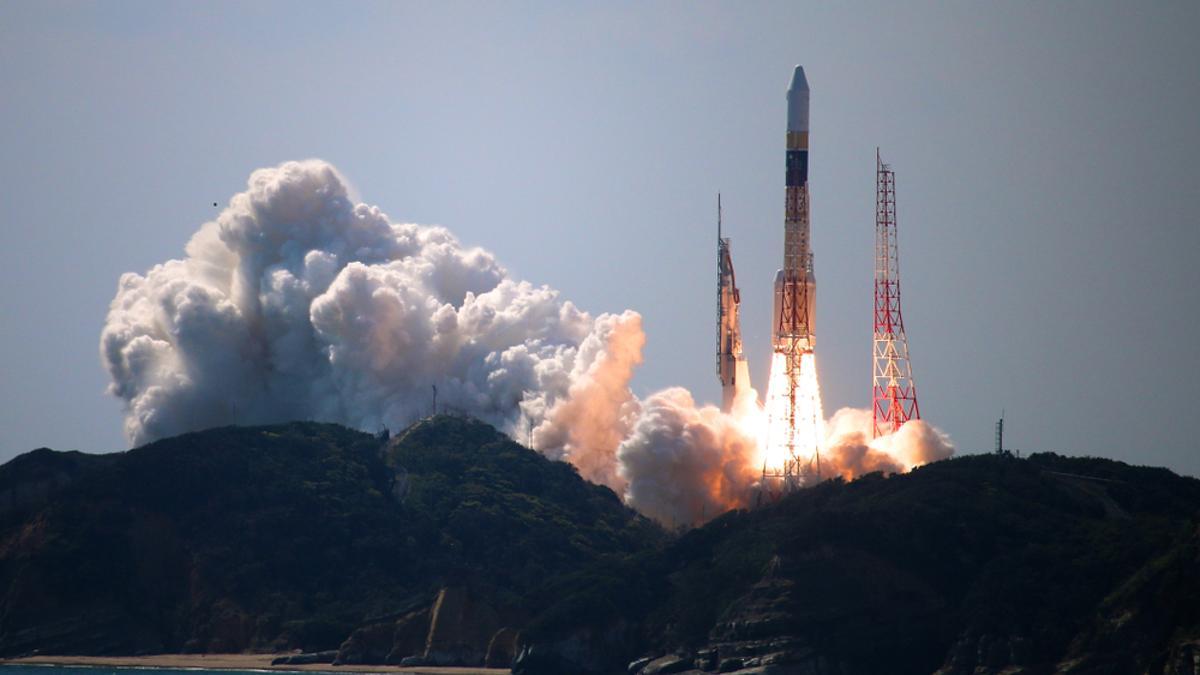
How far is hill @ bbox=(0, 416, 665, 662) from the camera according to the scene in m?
146

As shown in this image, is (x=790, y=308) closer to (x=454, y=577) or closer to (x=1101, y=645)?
(x=454, y=577)

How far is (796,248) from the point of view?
143625mm

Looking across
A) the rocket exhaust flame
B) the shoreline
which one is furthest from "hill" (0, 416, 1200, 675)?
the rocket exhaust flame

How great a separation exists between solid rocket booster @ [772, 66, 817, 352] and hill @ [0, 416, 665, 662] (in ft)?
56.0

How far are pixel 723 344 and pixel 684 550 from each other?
20.1m

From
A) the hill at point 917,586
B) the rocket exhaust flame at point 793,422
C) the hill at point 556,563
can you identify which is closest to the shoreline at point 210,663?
the hill at point 556,563

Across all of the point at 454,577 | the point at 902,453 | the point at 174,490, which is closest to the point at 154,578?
the point at 174,490

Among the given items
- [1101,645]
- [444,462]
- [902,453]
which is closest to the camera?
[1101,645]

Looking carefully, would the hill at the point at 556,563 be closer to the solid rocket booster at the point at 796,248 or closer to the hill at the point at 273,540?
the hill at the point at 273,540

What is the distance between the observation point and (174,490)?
509 ft

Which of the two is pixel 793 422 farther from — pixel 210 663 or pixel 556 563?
pixel 210 663

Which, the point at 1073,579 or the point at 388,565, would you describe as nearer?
the point at 1073,579

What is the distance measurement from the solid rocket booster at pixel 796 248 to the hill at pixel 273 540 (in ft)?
56.0

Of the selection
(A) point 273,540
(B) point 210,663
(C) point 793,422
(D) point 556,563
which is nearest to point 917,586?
(C) point 793,422
